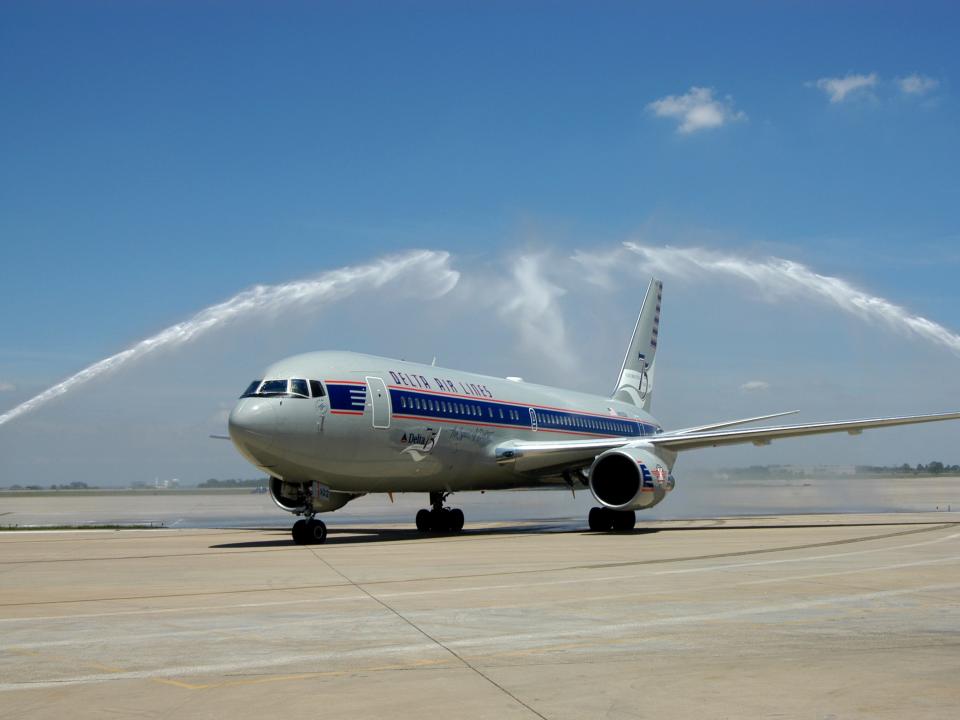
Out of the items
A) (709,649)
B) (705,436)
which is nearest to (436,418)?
(705,436)

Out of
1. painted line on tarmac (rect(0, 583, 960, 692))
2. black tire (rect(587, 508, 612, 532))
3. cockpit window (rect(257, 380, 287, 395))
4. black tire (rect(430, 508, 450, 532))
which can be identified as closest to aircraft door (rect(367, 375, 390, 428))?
cockpit window (rect(257, 380, 287, 395))

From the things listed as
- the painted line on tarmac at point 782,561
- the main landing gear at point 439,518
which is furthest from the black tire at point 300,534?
the painted line on tarmac at point 782,561

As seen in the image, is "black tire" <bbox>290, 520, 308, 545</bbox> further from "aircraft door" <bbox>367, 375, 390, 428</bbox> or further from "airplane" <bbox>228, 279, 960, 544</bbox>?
"aircraft door" <bbox>367, 375, 390, 428</bbox>

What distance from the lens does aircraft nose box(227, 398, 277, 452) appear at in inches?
815

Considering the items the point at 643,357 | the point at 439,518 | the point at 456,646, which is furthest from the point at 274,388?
the point at 643,357

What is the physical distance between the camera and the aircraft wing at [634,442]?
84.0 ft

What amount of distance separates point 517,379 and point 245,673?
25.6 metres

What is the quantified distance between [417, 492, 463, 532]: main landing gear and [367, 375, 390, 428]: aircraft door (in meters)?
5.50

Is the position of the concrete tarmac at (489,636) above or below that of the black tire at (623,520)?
below

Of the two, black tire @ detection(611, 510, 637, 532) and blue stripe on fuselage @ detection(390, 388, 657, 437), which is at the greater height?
blue stripe on fuselage @ detection(390, 388, 657, 437)

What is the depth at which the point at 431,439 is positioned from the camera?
25.1m

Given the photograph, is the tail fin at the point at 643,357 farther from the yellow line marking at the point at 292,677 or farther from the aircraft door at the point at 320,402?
→ the yellow line marking at the point at 292,677

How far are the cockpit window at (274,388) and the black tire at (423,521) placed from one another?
8069 millimetres

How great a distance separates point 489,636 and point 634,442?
19429 millimetres
